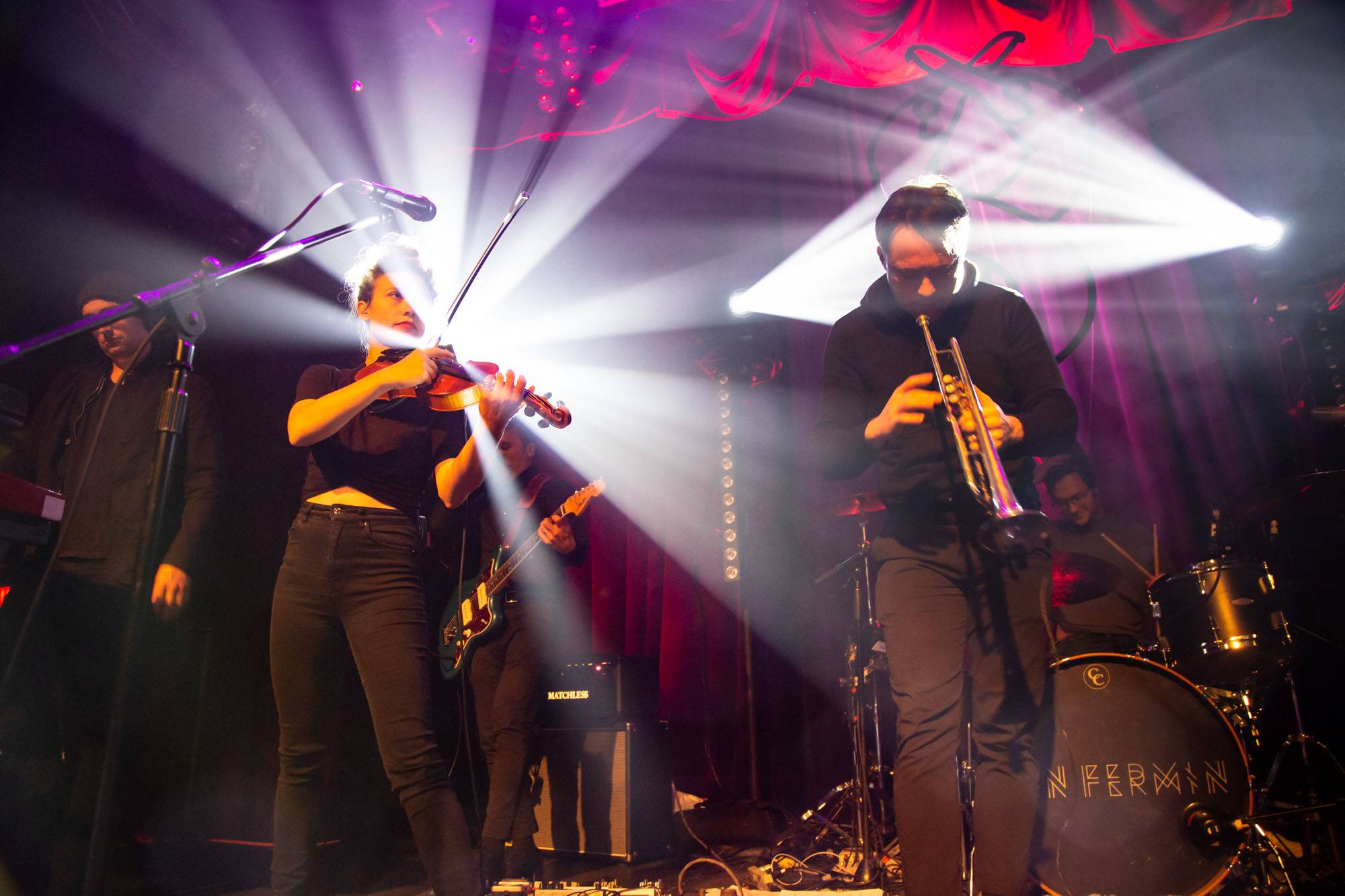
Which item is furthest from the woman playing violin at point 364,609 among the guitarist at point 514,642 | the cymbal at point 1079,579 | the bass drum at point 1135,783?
the cymbal at point 1079,579

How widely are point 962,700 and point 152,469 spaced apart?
6.37 feet

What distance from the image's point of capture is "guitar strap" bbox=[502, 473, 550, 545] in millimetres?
3967

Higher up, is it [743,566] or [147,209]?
[147,209]

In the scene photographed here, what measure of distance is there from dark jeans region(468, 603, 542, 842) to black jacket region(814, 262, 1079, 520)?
212 centimetres

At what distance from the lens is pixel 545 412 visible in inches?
110

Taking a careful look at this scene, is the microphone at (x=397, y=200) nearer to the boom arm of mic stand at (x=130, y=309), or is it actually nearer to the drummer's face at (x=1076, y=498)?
the boom arm of mic stand at (x=130, y=309)

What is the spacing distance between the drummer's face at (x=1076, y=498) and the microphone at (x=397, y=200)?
11.9 feet

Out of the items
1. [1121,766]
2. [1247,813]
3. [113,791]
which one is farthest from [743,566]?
[113,791]

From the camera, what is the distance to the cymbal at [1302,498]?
3230mm

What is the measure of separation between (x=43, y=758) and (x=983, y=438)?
329 cm

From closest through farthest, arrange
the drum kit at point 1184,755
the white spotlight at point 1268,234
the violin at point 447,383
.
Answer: the violin at point 447,383
the drum kit at point 1184,755
the white spotlight at point 1268,234

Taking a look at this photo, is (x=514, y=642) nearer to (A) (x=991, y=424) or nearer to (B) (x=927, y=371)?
(B) (x=927, y=371)

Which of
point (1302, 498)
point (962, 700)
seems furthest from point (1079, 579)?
point (962, 700)

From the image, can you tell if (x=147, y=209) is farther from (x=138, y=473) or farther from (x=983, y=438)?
(x=983, y=438)
